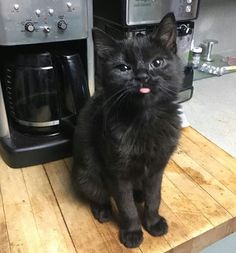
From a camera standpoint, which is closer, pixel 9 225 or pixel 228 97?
pixel 9 225

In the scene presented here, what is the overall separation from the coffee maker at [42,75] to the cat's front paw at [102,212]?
11.5 inches

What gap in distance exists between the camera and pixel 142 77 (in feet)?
1.89

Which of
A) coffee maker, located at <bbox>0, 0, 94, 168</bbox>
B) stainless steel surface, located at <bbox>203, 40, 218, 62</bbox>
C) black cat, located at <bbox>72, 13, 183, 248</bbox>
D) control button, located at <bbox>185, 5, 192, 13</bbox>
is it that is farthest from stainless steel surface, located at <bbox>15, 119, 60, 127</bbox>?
stainless steel surface, located at <bbox>203, 40, 218, 62</bbox>

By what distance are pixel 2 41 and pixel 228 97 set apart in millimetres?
1001

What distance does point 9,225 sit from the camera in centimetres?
81

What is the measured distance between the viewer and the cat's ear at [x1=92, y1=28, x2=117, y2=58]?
2.07 ft

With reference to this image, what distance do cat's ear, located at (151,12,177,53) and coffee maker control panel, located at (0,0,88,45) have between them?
34 cm

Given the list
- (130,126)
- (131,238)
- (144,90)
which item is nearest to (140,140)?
(130,126)

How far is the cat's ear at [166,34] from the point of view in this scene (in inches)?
25.0

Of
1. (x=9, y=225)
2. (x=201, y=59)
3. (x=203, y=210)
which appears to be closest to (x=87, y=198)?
(x=9, y=225)

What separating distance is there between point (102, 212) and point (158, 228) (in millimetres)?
159

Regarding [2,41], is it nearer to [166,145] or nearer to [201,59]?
[166,145]

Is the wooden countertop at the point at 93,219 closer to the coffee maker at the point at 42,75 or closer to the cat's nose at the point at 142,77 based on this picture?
the coffee maker at the point at 42,75

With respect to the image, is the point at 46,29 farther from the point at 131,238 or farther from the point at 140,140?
the point at 131,238
